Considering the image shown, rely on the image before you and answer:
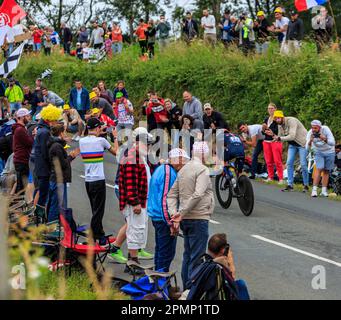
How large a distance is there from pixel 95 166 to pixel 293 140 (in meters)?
7.31

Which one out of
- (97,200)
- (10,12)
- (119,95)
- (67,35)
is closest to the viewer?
(97,200)

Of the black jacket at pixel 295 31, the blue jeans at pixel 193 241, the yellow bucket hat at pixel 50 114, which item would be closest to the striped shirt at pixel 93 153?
the yellow bucket hat at pixel 50 114

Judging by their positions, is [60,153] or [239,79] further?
[239,79]

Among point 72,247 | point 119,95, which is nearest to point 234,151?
point 72,247

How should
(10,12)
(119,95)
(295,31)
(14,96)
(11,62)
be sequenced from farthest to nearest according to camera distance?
(14,96) → (119,95) → (295,31) → (10,12) → (11,62)

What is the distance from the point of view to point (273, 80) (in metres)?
24.5

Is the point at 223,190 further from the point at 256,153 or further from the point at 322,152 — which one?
the point at 256,153

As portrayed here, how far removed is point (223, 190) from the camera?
16391mm

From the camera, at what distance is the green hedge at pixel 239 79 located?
22484 millimetres

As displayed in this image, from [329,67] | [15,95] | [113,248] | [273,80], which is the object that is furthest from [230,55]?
[113,248]

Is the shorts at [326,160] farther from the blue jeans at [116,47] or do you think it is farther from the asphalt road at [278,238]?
the blue jeans at [116,47]

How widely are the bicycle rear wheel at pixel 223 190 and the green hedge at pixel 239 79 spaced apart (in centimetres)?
609

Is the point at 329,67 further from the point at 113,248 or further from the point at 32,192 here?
the point at 113,248
